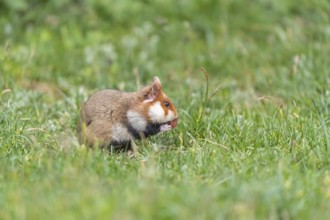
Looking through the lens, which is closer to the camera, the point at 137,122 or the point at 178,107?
the point at 137,122

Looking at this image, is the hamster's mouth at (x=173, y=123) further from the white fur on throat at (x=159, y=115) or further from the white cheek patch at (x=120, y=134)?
the white cheek patch at (x=120, y=134)

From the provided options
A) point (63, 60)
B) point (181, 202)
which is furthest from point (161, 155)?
point (63, 60)

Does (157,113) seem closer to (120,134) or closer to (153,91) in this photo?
(153,91)

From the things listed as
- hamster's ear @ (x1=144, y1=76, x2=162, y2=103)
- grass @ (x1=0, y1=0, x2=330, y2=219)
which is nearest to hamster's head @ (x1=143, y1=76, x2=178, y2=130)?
hamster's ear @ (x1=144, y1=76, x2=162, y2=103)

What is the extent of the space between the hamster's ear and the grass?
0.35 meters

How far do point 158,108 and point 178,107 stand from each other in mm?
1071

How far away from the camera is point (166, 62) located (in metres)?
10.2

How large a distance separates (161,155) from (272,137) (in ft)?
3.21

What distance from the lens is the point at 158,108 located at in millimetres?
6695

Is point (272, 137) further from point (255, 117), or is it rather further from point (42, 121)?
point (42, 121)

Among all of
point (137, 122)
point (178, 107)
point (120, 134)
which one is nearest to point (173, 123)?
point (137, 122)

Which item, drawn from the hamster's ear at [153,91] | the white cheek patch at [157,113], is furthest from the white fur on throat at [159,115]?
the hamster's ear at [153,91]

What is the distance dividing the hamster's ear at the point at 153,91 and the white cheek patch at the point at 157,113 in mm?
75

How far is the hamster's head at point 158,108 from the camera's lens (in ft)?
21.8
